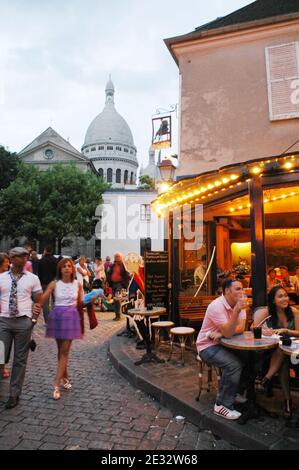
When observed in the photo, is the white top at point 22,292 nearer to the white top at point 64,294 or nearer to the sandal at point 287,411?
the white top at point 64,294

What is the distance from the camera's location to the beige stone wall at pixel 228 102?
8.02 meters

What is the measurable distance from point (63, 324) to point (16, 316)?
2.04 feet

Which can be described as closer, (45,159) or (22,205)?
(22,205)

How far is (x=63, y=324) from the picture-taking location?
4.55 m

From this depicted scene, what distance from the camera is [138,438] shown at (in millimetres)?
3430

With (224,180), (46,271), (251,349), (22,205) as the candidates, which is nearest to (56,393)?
(251,349)

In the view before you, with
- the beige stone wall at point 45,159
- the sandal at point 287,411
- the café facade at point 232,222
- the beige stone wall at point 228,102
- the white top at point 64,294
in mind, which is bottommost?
the sandal at point 287,411

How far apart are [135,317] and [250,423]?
10.4 feet

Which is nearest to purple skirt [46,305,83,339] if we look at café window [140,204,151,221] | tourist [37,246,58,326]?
tourist [37,246,58,326]

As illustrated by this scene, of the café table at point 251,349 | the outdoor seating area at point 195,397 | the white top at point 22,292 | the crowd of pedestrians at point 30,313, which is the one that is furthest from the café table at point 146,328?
the café table at point 251,349

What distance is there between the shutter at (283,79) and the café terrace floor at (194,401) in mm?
5683

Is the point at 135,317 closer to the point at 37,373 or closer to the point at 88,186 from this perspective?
the point at 37,373

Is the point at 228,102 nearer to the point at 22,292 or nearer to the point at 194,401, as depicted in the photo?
the point at 22,292

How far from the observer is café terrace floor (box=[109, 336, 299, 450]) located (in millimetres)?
3271
